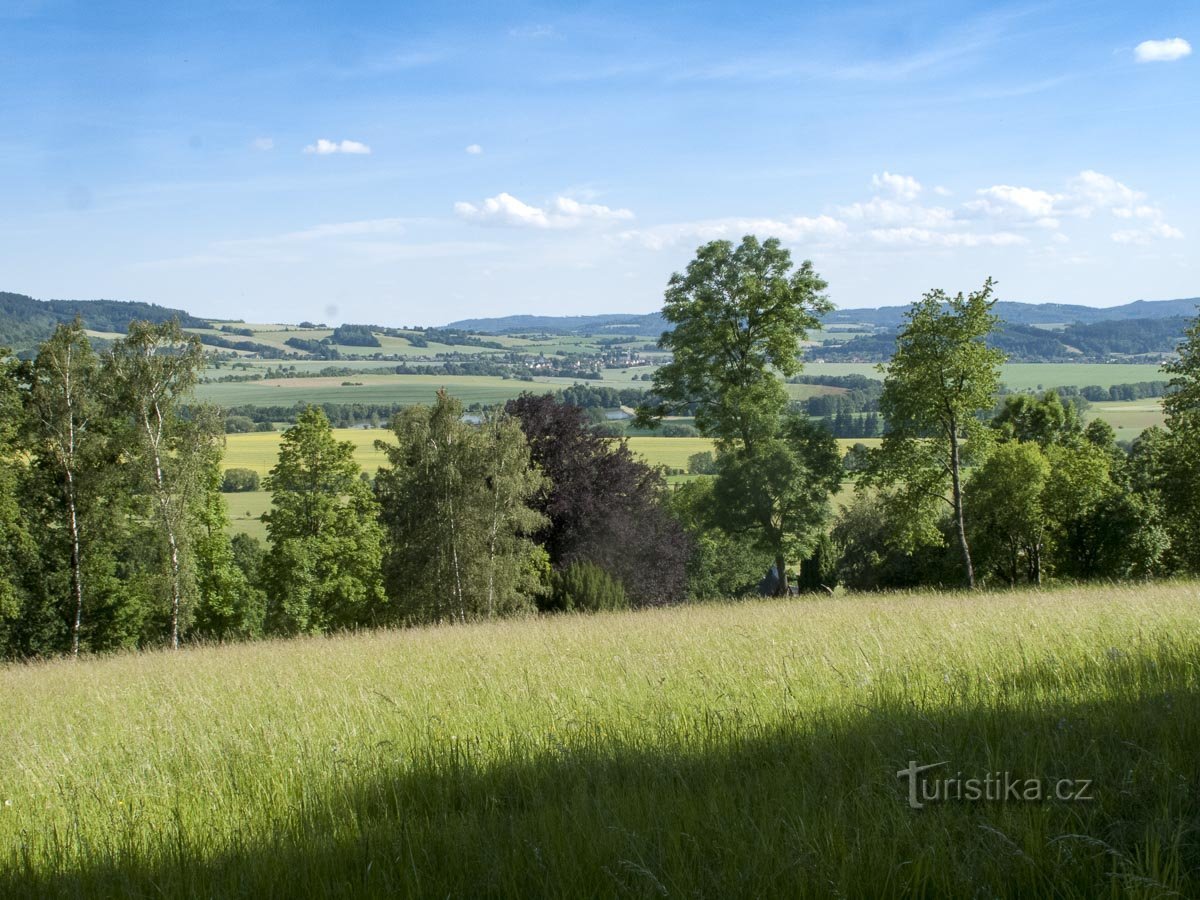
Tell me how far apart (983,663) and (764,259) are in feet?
92.2

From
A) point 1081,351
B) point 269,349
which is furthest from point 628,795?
point 269,349

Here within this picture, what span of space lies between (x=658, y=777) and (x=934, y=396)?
24.6 meters

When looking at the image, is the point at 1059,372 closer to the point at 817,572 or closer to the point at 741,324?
the point at 817,572

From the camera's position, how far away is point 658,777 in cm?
479

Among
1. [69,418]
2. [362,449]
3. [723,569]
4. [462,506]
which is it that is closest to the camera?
[69,418]

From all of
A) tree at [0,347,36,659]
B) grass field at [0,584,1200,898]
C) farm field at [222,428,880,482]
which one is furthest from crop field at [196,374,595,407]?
grass field at [0,584,1200,898]

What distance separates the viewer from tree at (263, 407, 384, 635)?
123 feet

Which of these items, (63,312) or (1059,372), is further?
(1059,372)

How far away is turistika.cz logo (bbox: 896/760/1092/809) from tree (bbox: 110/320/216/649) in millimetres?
27299

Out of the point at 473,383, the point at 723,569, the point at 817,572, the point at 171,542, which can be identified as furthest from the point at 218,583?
the point at 473,383

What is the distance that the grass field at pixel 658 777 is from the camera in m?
3.57

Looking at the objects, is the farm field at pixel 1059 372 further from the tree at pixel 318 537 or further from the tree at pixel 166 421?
the tree at pixel 166 421

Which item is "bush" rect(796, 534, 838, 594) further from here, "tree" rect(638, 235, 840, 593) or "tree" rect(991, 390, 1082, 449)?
"tree" rect(638, 235, 840, 593)

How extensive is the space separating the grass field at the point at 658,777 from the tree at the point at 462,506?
22230 millimetres
